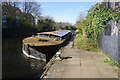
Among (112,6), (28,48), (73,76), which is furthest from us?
(28,48)

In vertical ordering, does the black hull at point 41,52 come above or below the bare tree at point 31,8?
below

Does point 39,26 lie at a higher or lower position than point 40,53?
higher

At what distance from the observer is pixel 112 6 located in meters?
14.0

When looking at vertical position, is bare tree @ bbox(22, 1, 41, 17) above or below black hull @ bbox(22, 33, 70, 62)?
above

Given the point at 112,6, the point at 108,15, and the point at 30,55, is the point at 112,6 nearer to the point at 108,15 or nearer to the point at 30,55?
the point at 108,15

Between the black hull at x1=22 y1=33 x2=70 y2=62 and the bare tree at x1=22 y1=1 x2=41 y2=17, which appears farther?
the bare tree at x1=22 y1=1 x2=41 y2=17

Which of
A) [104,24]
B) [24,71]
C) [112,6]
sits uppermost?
[112,6]

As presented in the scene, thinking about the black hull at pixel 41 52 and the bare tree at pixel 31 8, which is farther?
the bare tree at pixel 31 8

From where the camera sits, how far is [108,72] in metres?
6.74

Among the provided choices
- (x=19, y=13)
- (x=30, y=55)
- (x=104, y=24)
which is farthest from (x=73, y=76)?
(x=19, y=13)

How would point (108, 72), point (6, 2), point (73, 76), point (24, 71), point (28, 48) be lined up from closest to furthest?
point (73, 76), point (108, 72), point (24, 71), point (28, 48), point (6, 2)

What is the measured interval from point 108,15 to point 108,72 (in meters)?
6.77

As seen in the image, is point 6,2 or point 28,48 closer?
point 28,48

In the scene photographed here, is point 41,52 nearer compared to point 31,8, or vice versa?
point 41,52
